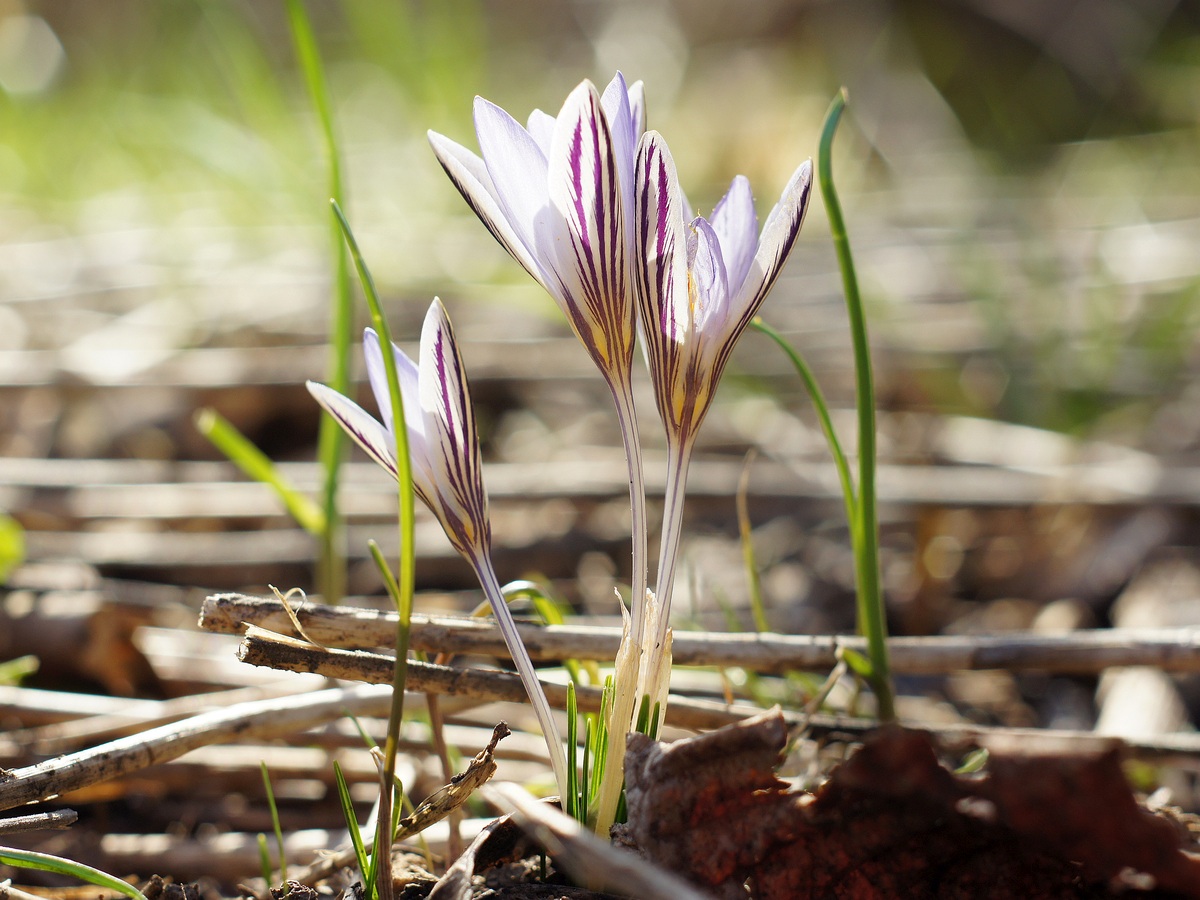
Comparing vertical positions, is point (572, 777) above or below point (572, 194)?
below

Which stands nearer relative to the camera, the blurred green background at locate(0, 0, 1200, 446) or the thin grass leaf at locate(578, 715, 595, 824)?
the thin grass leaf at locate(578, 715, 595, 824)

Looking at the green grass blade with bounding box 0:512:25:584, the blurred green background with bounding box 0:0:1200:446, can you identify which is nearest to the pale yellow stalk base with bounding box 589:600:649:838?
the green grass blade with bounding box 0:512:25:584

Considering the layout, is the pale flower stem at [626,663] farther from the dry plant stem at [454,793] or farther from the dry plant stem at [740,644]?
the dry plant stem at [740,644]

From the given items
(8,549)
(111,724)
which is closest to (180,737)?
(111,724)

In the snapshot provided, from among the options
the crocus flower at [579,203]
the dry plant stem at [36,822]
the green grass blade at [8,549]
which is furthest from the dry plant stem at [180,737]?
the green grass blade at [8,549]

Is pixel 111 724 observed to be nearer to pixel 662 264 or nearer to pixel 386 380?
pixel 386 380

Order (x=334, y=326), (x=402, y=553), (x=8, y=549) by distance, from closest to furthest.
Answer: (x=402, y=553) < (x=334, y=326) < (x=8, y=549)

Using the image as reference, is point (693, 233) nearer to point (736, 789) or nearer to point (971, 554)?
point (736, 789)

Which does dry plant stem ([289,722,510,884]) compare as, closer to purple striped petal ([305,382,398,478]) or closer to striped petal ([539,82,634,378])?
purple striped petal ([305,382,398,478])
